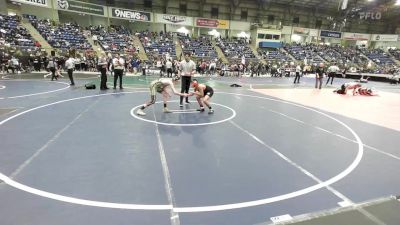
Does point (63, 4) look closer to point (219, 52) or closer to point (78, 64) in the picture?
point (78, 64)

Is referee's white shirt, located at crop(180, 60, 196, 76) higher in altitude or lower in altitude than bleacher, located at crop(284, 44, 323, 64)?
lower

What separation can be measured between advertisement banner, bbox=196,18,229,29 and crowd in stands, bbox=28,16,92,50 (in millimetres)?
18567

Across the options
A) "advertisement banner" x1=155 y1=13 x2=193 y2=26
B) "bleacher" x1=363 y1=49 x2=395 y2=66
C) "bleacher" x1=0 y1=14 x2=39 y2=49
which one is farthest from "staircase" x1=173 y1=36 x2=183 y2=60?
"bleacher" x1=363 y1=49 x2=395 y2=66

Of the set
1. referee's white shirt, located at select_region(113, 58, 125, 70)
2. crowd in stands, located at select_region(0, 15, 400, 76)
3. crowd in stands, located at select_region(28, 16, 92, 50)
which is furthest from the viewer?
crowd in stands, located at select_region(28, 16, 92, 50)

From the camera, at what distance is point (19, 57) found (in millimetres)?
21469

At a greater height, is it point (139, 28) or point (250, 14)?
point (250, 14)

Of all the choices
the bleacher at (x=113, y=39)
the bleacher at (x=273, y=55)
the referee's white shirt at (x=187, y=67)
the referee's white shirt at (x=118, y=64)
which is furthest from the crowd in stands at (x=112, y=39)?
the referee's white shirt at (x=187, y=67)

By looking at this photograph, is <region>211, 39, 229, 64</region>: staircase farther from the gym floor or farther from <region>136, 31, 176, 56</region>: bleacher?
the gym floor

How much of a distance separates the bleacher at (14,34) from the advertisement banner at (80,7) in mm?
5520

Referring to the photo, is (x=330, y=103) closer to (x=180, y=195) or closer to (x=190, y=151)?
(x=190, y=151)

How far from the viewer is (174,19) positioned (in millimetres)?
39812

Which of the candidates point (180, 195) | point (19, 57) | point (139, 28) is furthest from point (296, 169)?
point (139, 28)

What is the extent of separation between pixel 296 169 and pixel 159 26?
39.8 metres

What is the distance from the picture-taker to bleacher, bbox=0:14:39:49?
22578 millimetres
